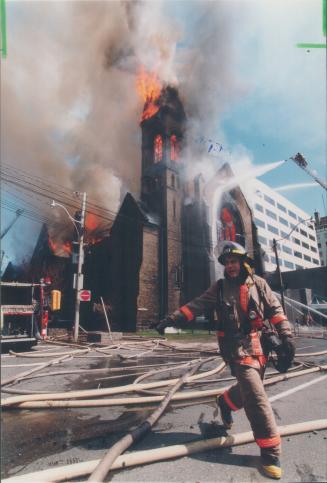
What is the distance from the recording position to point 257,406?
100.0 inches

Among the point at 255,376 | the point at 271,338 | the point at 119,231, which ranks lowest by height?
the point at 255,376

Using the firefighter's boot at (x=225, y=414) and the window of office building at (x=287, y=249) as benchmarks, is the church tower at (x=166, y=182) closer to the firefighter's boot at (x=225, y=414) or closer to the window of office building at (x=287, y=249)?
the firefighter's boot at (x=225, y=414)

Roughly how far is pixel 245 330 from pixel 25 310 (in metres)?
9.47

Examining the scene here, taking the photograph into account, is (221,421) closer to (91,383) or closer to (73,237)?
(91,383)

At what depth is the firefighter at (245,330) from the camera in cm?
254

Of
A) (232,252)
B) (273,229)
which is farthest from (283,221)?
(232,252)

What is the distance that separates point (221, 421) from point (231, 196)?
112ft

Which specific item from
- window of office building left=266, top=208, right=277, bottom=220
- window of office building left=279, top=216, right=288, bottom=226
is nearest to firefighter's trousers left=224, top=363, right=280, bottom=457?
window of office building left=266, top=208, right=277, bottom=220

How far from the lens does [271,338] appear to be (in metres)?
2.86

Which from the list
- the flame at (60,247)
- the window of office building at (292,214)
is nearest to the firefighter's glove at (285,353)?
the flame at (60,247)

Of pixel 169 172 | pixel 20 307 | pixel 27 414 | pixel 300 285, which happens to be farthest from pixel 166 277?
pixel 27 414

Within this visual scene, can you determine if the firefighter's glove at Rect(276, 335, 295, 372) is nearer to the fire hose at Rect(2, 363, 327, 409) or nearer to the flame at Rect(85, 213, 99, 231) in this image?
the fire hose at Rect(2, 363, 327, 409)

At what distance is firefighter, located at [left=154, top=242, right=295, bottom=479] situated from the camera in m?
2.54

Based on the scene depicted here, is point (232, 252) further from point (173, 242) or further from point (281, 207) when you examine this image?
point (281, 207)
